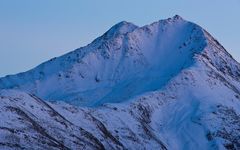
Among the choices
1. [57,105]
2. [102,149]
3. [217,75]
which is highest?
[217,75]

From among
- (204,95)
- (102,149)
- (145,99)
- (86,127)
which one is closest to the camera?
(102,149)

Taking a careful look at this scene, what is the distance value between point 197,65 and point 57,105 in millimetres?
60182

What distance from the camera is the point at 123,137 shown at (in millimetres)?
140625

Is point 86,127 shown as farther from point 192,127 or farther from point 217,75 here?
point 217,75

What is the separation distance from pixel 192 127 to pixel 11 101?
157 feet

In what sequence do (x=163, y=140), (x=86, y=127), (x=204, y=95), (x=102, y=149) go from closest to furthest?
(x=102, y=149) → (x=86, y=127) → (x=163, y=140) → (x=204, y=95)

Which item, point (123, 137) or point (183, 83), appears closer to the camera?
point (123, 137)

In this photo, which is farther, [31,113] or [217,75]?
[217,75]

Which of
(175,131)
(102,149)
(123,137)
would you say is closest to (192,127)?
(175,131)

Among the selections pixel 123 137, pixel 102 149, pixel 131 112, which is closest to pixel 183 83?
pixel 131 112

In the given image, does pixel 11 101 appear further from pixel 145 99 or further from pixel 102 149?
pixel 145 99

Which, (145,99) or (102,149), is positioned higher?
(145,99)

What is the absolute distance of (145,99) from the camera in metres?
167

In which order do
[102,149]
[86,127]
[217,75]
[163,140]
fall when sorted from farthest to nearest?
[217,75] < [163,140] < [86,127] < [102,149]
